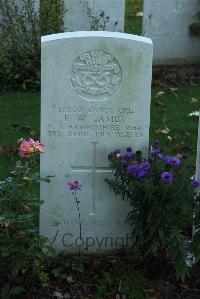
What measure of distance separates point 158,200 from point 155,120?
3149mm

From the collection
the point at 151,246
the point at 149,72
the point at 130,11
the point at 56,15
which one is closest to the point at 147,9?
the point at 56,15

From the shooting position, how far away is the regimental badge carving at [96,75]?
4.08 m

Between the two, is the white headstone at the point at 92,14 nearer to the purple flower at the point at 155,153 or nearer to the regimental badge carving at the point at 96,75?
the regimental badge carving at the point at 96,75

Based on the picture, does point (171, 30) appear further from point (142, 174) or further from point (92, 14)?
point (142, 174)

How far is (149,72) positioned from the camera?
4141 mm

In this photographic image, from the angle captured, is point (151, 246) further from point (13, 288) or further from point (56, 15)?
point (56, 15)

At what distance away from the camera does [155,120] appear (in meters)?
6.94

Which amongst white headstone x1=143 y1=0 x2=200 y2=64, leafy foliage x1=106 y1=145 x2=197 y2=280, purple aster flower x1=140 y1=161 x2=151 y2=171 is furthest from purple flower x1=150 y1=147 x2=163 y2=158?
white headstone x1=143 y1=0 x2=200 y2=64

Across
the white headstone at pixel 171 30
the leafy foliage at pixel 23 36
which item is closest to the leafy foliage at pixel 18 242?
the leafy foliage at pixel 23 36

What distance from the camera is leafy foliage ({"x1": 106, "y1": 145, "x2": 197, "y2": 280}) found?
150 inches

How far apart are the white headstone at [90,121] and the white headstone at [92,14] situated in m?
4.41

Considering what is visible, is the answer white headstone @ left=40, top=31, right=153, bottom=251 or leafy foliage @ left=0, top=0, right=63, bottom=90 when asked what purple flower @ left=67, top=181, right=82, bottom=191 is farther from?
leafy foliage @ left=0, top=0, right=63, bottom=90

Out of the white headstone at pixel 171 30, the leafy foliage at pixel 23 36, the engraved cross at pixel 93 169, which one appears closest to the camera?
the engraved cross at pixel 93 169

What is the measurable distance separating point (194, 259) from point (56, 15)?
15.5ft
